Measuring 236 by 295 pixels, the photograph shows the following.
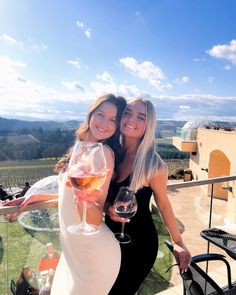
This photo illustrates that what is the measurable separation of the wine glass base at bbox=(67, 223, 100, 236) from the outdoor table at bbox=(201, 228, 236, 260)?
4.34 feet

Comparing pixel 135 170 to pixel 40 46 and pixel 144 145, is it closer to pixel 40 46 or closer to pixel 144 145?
pixel 144 145

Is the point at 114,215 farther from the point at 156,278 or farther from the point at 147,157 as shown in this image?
the point at 156,278

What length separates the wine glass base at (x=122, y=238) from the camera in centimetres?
146

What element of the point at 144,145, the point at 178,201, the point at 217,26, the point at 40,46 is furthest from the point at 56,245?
the point at 40,46

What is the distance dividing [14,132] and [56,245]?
75.5ft

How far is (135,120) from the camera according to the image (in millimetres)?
1719

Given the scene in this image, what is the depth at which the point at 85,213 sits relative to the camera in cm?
126

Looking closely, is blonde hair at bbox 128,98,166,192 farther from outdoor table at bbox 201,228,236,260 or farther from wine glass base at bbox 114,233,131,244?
outdoor table at bbox 201,228,236,260

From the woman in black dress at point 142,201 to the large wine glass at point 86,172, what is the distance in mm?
245

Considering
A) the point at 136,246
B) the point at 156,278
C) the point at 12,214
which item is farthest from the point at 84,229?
the point at 156,278

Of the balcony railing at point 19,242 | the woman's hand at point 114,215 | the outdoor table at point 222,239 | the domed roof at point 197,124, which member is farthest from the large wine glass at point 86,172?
the domed roof at point 197,124

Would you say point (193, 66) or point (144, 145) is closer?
point (144, 145)

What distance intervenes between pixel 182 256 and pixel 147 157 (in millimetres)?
585

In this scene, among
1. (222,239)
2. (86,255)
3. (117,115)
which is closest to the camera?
(86,255)
